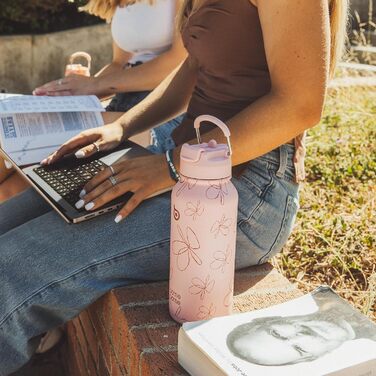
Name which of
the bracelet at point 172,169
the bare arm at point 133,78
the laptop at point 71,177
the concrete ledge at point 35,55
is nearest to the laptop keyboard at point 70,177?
the laptop at point 71,177

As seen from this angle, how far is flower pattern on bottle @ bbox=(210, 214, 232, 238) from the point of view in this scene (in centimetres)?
149

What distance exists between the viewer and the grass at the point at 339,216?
237 cm

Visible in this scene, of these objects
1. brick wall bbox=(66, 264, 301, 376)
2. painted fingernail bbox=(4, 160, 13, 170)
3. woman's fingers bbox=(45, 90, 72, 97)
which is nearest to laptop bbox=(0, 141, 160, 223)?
painted fingernail bbox=(4, 160, 13, 170)

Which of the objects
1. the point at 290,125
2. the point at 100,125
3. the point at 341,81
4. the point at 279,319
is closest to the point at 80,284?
the point at 279,319

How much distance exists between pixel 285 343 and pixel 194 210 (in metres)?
0.33

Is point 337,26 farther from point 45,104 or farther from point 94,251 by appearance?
point 45,104

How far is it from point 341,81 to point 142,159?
10.8ft

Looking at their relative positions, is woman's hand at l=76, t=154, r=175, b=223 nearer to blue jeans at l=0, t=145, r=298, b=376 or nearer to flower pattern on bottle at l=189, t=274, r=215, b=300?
blue jeans at l=0, t=145, r=298, b=376

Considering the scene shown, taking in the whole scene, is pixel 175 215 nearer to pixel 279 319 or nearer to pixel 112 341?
pixel 279 319

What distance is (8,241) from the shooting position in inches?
72.9

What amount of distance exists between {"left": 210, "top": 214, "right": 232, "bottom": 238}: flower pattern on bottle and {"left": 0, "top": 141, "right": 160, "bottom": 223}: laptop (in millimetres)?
416

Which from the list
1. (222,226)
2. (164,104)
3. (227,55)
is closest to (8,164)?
(164,104)

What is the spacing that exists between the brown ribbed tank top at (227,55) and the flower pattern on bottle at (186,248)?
0.51 meters

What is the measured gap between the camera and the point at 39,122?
2.37 metres
